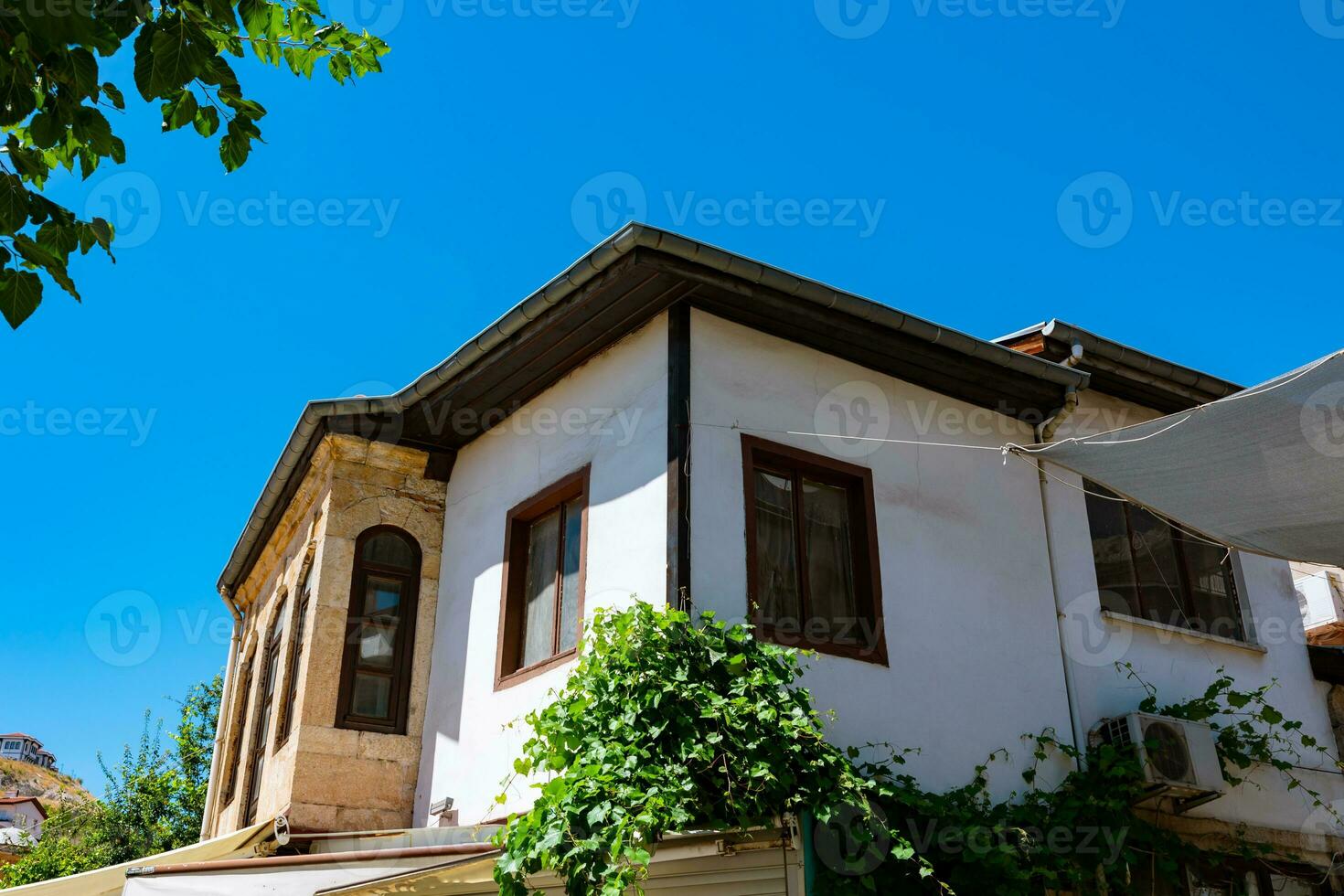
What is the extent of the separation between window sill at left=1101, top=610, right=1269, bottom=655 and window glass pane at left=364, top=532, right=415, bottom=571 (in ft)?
18.3

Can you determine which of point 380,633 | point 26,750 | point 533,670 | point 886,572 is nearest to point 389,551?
point 380,633

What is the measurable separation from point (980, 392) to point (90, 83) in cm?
663

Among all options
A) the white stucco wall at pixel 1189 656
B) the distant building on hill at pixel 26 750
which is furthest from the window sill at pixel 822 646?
the distant building on hill at pixel 26 750

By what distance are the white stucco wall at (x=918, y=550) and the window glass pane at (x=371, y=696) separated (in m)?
3.62

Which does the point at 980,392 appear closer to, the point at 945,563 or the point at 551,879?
the point at 945,563

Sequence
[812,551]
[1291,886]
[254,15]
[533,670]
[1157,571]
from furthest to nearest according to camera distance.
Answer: [1157,571] → [1291,886] → [533,670] → [812,551] → [254,15]

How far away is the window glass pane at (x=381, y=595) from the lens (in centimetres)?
995

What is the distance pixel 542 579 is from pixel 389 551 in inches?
78.3

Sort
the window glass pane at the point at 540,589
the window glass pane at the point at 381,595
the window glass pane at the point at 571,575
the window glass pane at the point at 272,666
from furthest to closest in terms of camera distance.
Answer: the window glass pane at the point at 272,666, the window glass pane at the point at 381,595, the window glass pane at the point at 540,589, the window glass pane at the point at 571,575

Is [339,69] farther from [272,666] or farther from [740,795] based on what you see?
[272,666]

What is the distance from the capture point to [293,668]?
34.0 ft

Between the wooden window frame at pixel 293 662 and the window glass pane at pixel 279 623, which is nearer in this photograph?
the wooden window frame at pixel 293 662

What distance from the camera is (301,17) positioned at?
4.79 metres

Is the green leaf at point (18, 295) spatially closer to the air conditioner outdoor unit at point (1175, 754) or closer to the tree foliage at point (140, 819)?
the air conditioner outdoor unit at point (1175, 754)
